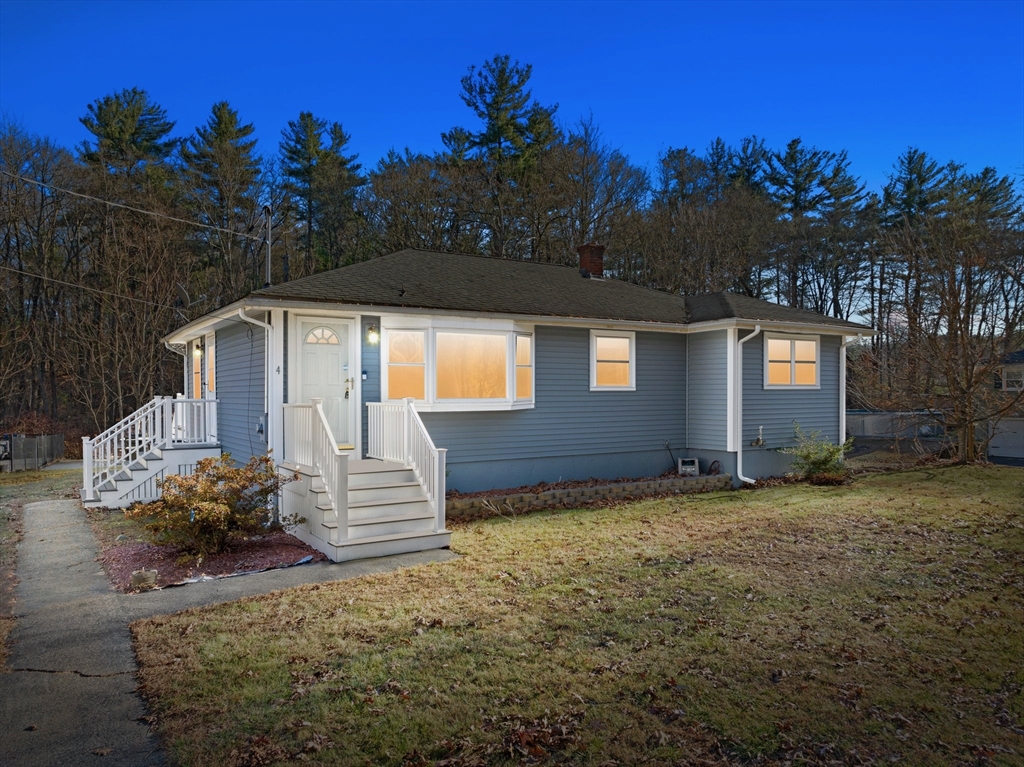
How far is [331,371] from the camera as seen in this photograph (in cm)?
956

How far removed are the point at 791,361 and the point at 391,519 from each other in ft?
31.2

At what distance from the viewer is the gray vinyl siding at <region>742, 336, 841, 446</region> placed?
41.5 ft

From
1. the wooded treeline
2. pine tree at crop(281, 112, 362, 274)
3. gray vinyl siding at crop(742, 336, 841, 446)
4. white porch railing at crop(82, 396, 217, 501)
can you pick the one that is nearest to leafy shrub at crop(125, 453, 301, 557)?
white porch railing at crop(82, 396, 217, 501)

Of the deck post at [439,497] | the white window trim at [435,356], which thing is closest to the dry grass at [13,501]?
the deck post at [439,497]

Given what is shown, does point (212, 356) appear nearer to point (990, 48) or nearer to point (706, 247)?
point (706, 247)

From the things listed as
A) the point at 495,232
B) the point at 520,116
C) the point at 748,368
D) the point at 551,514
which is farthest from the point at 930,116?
the point at 551,514

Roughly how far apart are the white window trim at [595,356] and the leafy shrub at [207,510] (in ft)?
20.6

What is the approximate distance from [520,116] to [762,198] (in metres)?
11.2

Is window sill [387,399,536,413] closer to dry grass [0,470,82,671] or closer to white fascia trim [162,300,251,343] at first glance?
white fascia trim [162,300,251,343]

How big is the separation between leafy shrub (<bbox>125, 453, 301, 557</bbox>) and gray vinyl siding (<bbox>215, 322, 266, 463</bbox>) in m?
2.10

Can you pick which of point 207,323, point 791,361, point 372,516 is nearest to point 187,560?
point 372,516

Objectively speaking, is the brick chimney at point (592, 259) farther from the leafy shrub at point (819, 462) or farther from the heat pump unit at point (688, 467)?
the leafy shrub at point (819, 462)

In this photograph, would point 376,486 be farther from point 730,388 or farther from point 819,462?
point 819,462

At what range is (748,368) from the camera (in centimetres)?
1262
